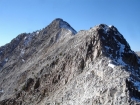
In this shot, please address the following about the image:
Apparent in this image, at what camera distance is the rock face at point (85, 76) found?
29109 mm

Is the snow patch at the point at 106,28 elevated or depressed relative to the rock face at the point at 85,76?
elevated

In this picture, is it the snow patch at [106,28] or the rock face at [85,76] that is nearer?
the rock face at [85,76]

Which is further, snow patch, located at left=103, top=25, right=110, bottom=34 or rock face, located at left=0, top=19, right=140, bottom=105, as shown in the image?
snow patch, located at left=103, top=25, right=110, bottom=34

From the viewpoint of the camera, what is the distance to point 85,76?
35.7m

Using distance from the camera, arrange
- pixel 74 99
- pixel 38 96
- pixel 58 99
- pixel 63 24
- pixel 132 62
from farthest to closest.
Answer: pixel 63 24 < pixel 38 96 < pixel 132 62 < pixel 58 99 < pixel 74 99

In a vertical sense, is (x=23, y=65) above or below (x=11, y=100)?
above

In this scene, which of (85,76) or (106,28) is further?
(106,28)

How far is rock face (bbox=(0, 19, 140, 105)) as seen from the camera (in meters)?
29.1

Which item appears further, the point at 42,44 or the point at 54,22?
the point at 54,22

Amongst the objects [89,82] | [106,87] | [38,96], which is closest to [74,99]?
[89,82]

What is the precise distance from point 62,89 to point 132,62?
12.4 m

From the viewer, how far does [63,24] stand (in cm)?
8062

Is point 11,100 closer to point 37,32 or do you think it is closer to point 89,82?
point 89,82

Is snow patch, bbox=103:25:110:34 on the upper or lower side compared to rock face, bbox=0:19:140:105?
upper
